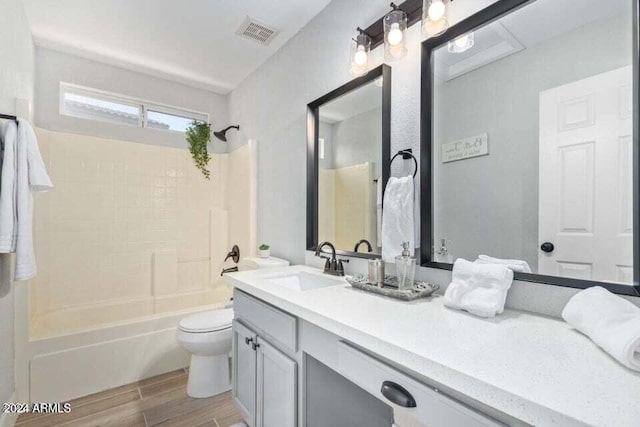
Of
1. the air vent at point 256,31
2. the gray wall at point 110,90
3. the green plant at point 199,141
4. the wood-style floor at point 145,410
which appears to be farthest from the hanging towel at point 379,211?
the gray wall at point 110,90

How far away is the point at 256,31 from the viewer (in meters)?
2.23

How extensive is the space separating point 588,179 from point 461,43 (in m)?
0.73

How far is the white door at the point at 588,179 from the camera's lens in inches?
34.1

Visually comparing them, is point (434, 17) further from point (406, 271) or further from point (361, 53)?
point (406, 271)

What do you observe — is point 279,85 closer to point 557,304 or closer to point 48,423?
point 557,304

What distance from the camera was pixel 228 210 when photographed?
3348 mm

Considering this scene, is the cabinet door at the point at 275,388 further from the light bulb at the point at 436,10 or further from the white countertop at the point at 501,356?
the light bulb at the point at 436,10

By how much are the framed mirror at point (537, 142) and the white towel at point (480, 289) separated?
4.4 inches

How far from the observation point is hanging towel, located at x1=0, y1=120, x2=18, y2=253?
1368mm

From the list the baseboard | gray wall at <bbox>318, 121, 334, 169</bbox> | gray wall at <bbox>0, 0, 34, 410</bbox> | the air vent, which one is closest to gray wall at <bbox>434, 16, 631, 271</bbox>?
gray wall at <bbox>318, 121, 334, 169</bbox>

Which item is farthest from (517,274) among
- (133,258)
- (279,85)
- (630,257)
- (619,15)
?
(133,258)

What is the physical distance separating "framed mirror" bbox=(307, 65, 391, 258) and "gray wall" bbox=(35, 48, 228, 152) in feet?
6.00

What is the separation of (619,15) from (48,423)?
3.20 meters

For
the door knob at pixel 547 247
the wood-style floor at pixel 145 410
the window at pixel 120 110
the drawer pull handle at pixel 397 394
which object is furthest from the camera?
the window at pixel 120 110
